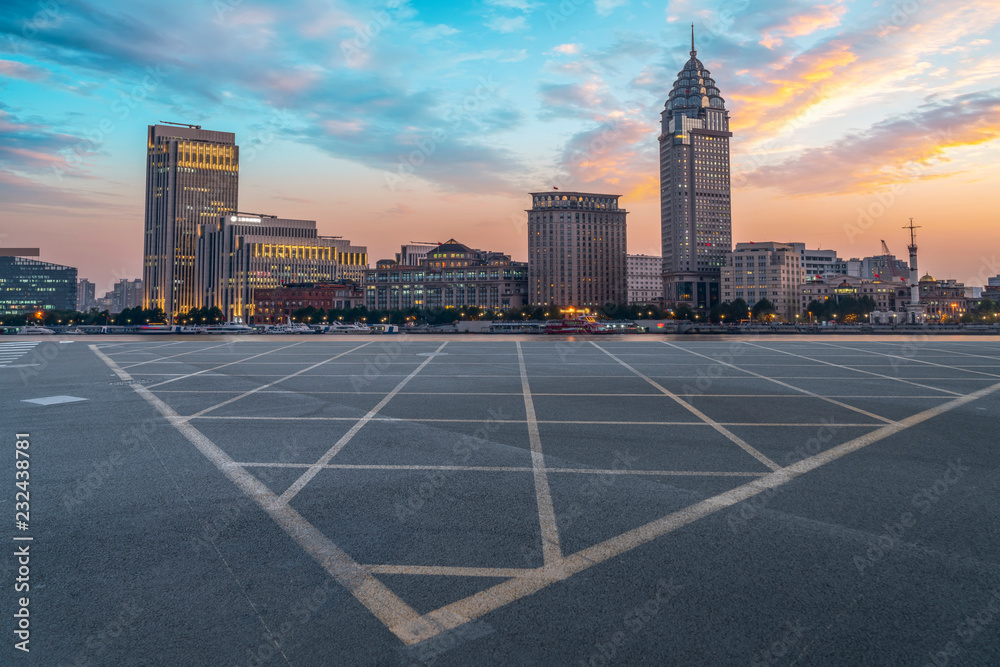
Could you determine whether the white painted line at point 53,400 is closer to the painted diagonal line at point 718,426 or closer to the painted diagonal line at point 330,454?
the painted diagonal line at point 330,454

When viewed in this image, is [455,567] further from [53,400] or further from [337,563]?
[53,400]

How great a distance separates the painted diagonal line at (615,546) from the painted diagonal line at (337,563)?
245 millimetres

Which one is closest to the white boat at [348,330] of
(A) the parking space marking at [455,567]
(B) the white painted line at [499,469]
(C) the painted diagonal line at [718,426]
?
(C) the painted diagonal line at [718,426]

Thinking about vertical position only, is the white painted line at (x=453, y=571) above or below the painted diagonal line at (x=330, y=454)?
below

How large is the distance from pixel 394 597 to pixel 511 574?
1330 mm

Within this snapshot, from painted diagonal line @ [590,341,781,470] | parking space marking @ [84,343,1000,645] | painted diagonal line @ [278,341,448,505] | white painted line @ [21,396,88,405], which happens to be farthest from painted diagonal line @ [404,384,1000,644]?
white painted line @ [21,396,88,405]

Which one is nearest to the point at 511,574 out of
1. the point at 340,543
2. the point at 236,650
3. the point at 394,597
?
the point at 394,597

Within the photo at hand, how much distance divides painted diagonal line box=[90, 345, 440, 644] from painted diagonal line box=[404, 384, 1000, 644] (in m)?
0.24

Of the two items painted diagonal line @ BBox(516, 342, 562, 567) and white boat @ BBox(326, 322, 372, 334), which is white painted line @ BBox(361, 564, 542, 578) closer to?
painted diagonal line @ BBox(516, 342, 562, 567)

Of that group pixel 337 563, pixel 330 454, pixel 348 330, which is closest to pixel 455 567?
pixel 337 563

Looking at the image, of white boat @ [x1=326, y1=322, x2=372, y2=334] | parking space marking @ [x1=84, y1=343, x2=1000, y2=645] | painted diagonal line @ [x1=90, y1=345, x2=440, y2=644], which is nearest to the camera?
painted diagonal line @ [x1=90, y1=345, x2=440, y2=644]

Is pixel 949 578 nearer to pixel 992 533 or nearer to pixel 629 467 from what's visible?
pixel 992 533

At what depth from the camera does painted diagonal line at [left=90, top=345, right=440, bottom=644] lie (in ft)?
15.9

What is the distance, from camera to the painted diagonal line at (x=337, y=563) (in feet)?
15.9
